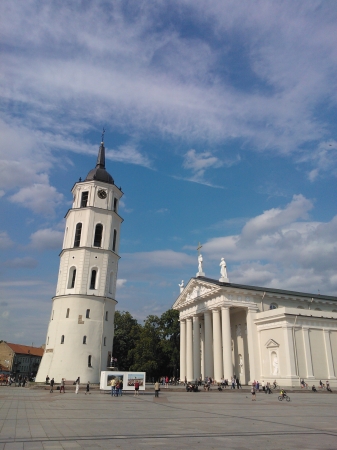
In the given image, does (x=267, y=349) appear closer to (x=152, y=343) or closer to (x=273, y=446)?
(x=152, y=343)

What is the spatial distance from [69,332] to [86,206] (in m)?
15.9

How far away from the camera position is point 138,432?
10586 millimetres

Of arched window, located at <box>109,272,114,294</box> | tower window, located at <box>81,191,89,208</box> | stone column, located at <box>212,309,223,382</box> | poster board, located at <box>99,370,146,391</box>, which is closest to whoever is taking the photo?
Answer: poster board, located at <box>99,370,146,391</box>

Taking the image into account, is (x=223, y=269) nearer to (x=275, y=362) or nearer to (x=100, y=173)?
(x=275, y=362)

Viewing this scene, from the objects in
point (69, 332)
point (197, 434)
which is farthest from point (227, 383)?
point (197, 434)

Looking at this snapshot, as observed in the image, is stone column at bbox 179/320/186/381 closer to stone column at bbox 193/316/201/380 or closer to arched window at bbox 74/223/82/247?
stone column at bbox 193/316/201/380

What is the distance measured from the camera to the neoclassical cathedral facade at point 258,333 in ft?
132

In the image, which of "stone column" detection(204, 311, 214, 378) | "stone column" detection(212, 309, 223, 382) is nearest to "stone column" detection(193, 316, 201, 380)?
"stone column" detection(204, 311, 214, 378)

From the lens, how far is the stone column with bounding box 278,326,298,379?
127ft

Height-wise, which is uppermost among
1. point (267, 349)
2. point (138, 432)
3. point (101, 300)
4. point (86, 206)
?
point (86, 206)

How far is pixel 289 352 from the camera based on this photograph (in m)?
39.3

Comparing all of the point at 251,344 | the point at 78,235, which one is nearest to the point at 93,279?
the point at 78,235

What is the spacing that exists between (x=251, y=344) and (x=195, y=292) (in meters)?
11.7

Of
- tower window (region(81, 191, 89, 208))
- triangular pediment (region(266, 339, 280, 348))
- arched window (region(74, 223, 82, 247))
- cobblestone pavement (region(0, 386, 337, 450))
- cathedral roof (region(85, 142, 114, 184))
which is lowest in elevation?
cobblestone pavement (region(0, 386, 337, 450))
